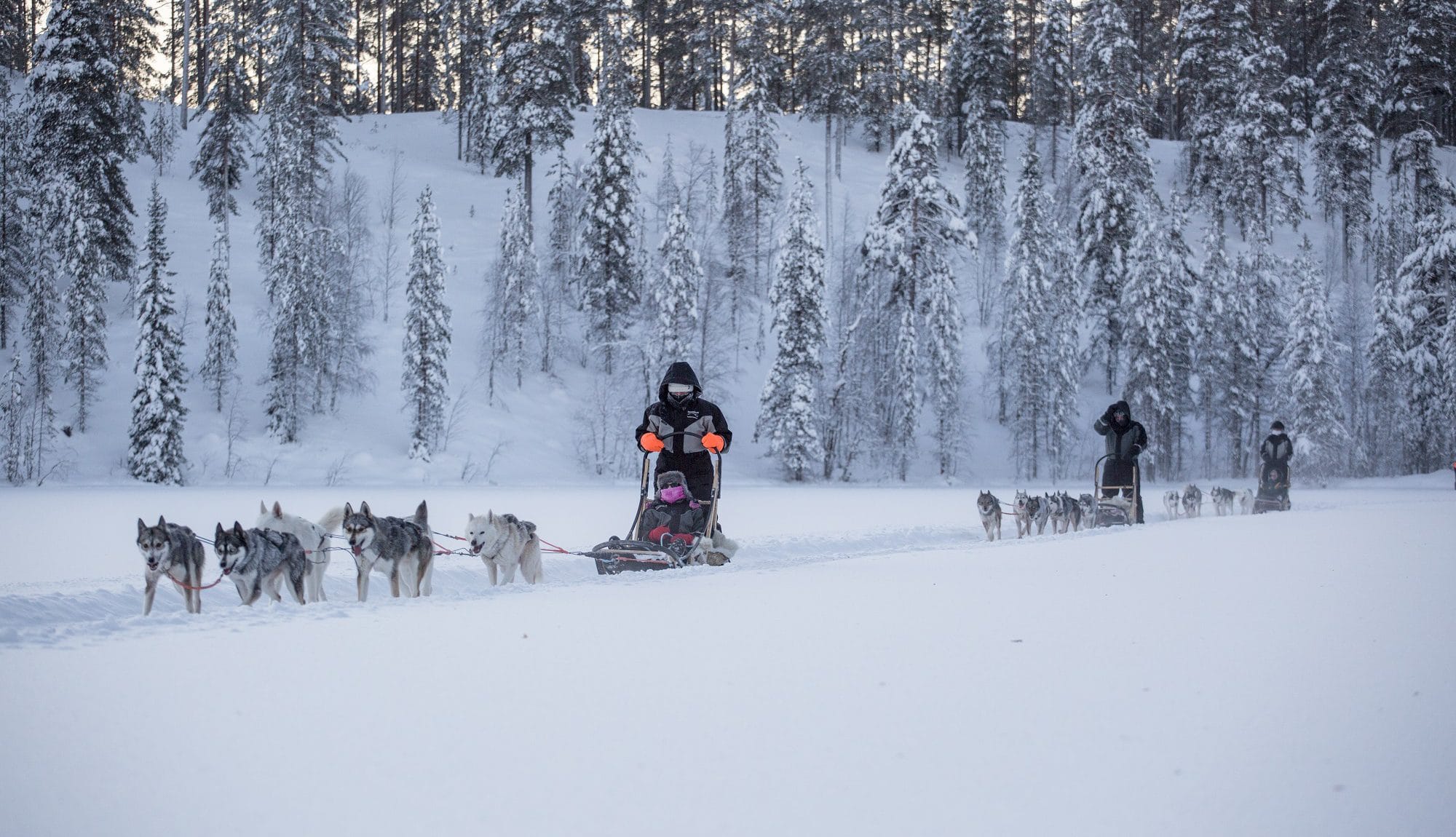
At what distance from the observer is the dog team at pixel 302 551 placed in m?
6.47

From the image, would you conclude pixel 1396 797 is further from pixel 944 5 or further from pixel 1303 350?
pixel 944 5

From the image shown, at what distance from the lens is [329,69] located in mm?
31500

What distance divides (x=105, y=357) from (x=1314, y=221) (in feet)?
199

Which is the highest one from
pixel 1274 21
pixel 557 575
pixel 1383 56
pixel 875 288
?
pixel 1274 21

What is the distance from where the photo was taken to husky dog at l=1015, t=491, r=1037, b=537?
46.7 feet

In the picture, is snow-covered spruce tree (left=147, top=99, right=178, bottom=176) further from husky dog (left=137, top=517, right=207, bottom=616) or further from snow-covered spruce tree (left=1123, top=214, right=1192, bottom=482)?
snow-covered spruce tree (left=1123, top=214, right=1192, bottom=482)

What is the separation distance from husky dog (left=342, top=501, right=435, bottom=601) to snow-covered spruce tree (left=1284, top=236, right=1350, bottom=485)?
34.3 metres

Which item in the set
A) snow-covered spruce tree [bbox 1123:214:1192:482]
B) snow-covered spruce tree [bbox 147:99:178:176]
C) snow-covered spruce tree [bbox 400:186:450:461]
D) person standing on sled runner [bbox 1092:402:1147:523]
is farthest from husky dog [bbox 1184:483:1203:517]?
snow-covered spruce tree [bbox 147:99:178:176]

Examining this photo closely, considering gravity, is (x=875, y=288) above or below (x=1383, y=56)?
below

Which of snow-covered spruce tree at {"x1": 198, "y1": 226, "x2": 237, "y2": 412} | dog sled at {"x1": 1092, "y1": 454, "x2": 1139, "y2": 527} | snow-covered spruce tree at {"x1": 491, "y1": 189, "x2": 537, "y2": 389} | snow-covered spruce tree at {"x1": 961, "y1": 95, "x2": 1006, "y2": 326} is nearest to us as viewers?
dog sled at {"x1": 1092, "y1": 454, "x2": 1139, "y2": 527}

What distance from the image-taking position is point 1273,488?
705 inches

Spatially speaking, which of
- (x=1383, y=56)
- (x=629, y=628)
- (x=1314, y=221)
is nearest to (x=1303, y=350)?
(x=1314, y=221)

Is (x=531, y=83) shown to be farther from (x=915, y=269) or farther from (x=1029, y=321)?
(x=1029, y=321)

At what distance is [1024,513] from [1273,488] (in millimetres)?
7207
